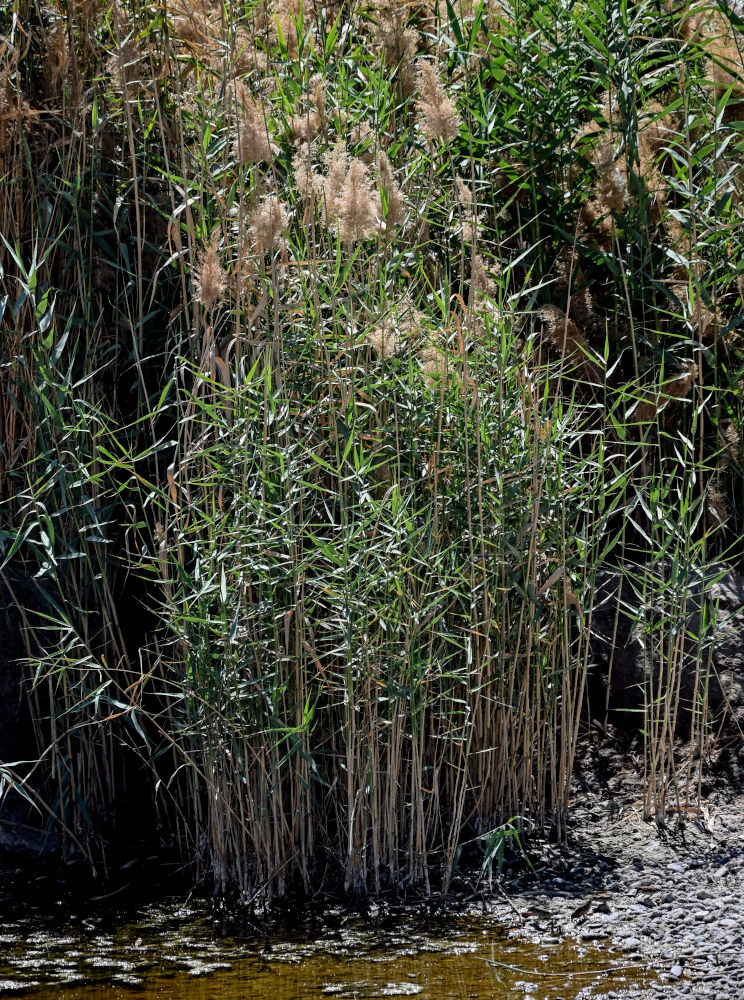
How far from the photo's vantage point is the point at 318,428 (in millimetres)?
3779

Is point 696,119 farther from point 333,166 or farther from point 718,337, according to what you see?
point 333,166

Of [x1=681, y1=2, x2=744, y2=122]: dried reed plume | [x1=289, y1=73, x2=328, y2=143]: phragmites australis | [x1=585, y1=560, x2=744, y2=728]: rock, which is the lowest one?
[x1=585, y1=560, x2=744, y2=728]: rock

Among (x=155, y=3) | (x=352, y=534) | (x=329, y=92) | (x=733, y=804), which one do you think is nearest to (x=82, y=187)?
(x=155, y=3)

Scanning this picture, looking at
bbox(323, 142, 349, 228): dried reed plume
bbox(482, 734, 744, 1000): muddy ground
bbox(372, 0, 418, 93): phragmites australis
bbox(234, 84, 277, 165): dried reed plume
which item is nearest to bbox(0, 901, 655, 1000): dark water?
bbox(482, 734, 744, 1000): muddy ground

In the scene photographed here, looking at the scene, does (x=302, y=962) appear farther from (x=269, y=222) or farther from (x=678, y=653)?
(x=269, y=222)

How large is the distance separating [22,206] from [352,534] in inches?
74.1

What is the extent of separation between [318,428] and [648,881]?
6.05 feet

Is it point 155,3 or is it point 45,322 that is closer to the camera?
point 45,322

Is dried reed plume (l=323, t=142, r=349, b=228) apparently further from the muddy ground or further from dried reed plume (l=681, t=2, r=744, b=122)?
the muddy ground

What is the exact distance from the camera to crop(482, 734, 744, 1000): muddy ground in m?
3.30

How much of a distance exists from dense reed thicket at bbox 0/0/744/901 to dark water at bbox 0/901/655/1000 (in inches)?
9.7

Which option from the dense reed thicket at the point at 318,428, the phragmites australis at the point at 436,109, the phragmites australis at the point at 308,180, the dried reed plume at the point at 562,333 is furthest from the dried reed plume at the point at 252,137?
the dried reed plume at the point at 562,333

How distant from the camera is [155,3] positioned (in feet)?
14.1

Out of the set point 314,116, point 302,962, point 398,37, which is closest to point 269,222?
point 314,116
